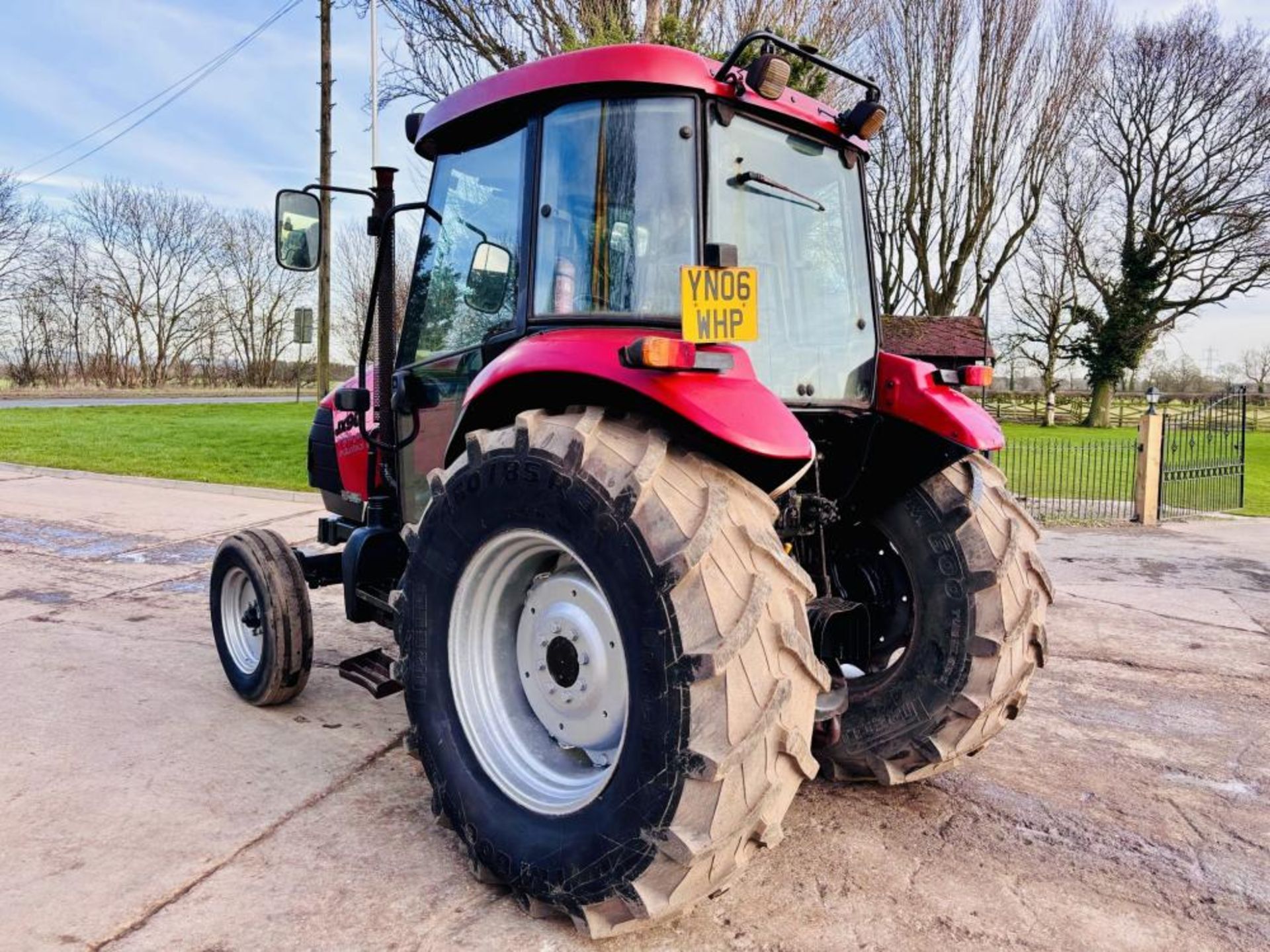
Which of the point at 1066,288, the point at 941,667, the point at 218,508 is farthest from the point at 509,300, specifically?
the point at 1066,288

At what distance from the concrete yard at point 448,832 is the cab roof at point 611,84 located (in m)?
2.25

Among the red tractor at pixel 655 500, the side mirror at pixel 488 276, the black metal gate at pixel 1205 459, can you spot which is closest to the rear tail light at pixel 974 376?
the red tractor at pixel 655 500

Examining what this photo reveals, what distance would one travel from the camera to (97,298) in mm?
37406

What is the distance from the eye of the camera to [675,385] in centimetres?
212

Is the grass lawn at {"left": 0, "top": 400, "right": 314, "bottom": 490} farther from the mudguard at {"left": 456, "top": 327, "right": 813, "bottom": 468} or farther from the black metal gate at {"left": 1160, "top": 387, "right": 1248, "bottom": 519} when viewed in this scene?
the black metal gate at {"left": 1160, "top": 387, "right": 1248, "bottom": 519}

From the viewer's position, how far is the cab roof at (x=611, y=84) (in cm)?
248

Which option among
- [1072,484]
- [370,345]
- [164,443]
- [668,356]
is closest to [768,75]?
[668,356]

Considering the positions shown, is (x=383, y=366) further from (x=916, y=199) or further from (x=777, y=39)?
(x=916, y=199)

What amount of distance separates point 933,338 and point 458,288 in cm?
1029

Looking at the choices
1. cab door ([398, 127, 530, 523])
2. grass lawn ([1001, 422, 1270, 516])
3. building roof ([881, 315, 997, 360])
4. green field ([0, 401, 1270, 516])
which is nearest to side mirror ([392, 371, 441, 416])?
cab door ([398, 127, 530, 523])

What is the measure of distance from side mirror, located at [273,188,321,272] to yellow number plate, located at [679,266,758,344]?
2.07m

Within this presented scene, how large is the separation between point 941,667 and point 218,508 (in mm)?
8742

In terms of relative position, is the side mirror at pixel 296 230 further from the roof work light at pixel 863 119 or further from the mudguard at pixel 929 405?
the mudguard at pixel 929 405

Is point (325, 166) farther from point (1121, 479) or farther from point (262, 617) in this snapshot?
point (1121, 479)
